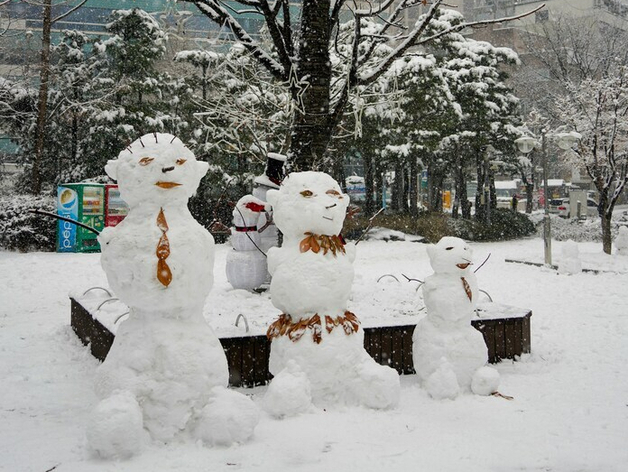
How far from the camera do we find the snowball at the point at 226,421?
3486 millimetres

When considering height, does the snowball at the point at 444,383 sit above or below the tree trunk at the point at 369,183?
below

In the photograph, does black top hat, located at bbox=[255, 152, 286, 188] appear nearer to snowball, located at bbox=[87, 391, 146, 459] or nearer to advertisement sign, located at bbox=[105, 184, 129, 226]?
snowball, located at bbox=[87, 391, 146, 459]

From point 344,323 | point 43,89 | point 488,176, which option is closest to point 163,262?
point 344,323

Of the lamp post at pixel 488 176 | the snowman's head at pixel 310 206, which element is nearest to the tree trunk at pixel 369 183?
the lamp post at pixel 488 176

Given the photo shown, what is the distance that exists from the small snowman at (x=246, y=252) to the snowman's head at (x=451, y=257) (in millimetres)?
3445

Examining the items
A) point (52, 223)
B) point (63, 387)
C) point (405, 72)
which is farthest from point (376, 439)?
point (405, 72)

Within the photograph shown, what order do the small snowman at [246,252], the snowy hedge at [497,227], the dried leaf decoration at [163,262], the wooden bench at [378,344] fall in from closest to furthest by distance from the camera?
1. the dried leaf decoration at [163,262]
2. the wooden bench at [378,344]
3. the small snowman at [246,252]
4. the snowy hedge at [497,227]

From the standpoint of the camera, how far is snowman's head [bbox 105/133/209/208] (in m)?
3.73

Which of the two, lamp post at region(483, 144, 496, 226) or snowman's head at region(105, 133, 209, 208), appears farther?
lamp post at region(483, 144, 496, 226)

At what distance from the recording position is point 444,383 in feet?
15.1

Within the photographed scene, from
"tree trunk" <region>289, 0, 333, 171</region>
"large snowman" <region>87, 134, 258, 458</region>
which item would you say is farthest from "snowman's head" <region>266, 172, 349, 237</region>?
"tree trunk" <region>289, 0, 333, 171</region>

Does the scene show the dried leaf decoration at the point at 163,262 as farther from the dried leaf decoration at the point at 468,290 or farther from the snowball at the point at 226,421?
the dried leaf decoration at the point at 468,290

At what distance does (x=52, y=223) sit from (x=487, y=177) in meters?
16.9

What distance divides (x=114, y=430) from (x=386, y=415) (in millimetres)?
1989
